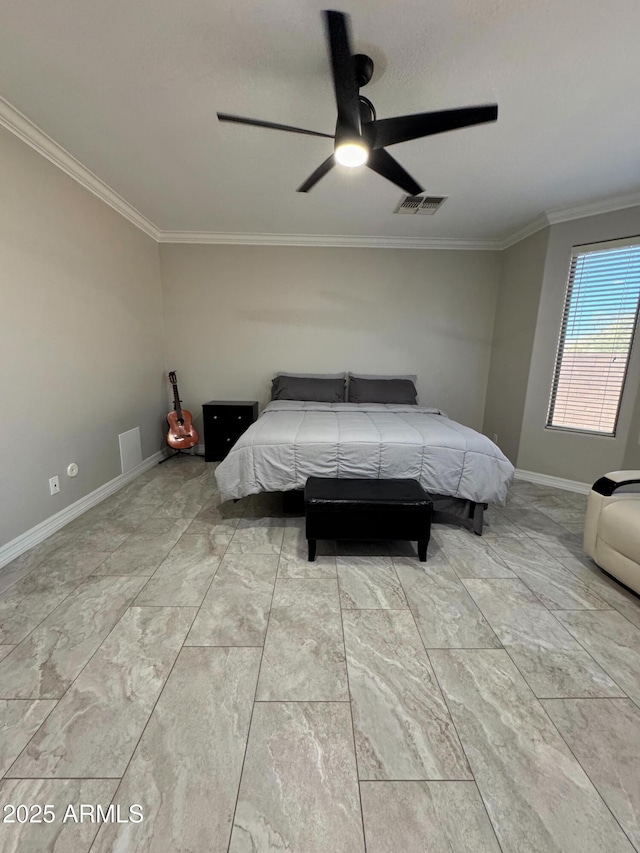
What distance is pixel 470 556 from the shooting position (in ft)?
7.06

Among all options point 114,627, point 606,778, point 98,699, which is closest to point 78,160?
point 114,627

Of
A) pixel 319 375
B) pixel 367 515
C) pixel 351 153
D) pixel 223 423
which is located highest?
pixel 351 153

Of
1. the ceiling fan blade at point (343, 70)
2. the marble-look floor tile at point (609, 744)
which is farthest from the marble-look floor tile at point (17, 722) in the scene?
the ceiling fan blade at point (343, 70)

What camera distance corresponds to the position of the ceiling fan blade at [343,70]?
3.74 feet

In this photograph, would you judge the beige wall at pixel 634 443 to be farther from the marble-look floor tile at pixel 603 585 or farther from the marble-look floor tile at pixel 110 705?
the marble-look floor tile at pixel 110 705

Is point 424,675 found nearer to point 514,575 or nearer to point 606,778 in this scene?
point 606,778

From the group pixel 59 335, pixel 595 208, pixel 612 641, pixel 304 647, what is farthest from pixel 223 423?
pixel 595 208

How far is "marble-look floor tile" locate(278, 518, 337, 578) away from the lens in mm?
1946

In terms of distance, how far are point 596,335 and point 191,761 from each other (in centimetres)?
401

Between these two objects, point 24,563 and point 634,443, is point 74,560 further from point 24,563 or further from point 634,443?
point 634,443

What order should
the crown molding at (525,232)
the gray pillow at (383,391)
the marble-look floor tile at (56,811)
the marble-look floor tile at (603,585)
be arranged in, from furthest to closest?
the gray pillow at (383,391)
the crown molding at (525,232)
the marble-look floor tile at (603,585)
the marble-look floor tile at (56,811)

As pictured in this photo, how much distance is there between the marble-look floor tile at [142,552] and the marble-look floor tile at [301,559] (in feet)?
2.46

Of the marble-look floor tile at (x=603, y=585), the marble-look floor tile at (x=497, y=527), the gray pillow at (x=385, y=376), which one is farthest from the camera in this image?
the gray pillow at (x=385, y=376)

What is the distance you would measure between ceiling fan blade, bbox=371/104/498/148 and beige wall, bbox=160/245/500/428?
2.43 meters
